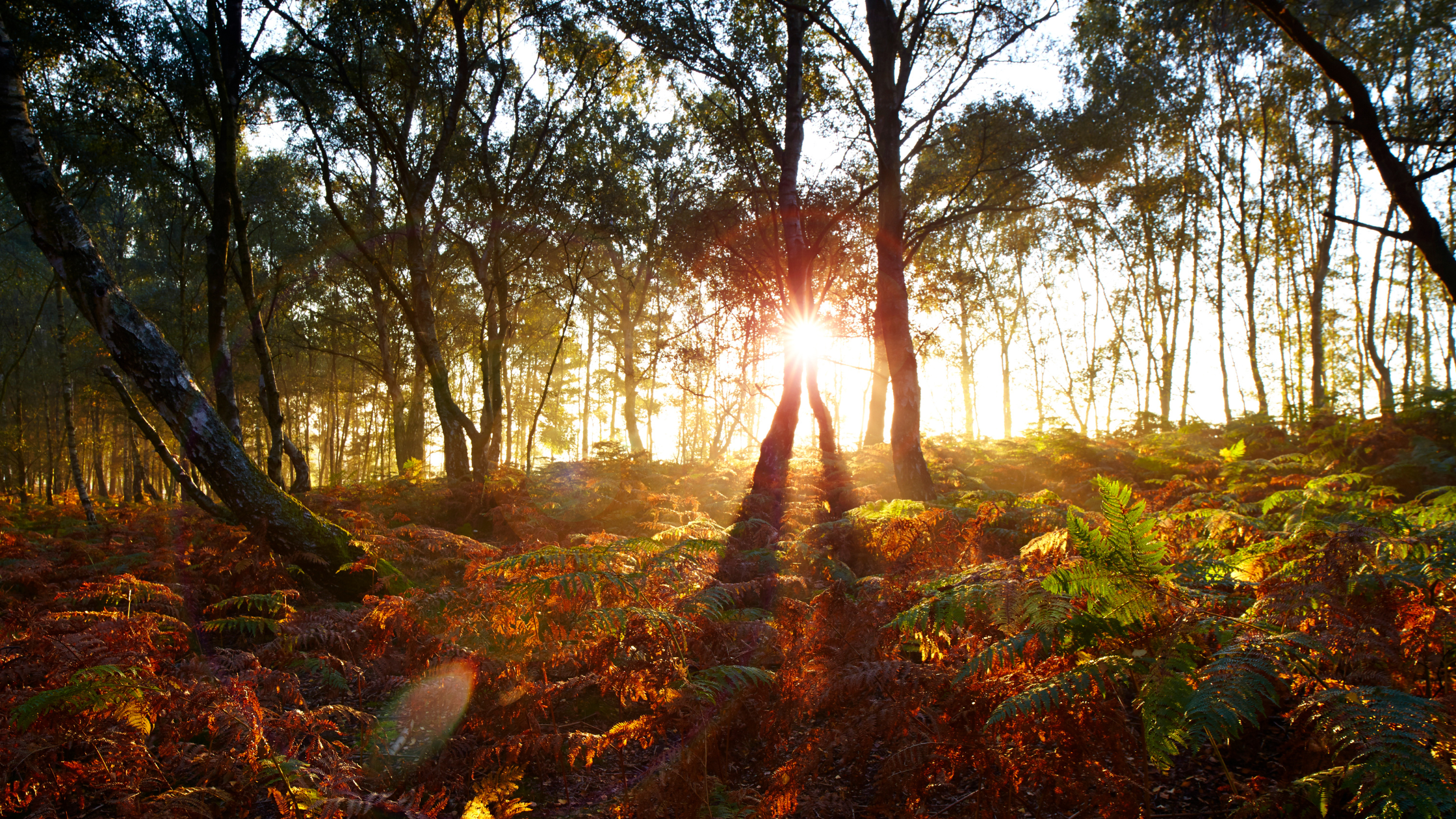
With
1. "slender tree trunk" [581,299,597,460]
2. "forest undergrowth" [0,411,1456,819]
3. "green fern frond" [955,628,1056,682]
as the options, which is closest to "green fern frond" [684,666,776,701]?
"forest undergrowth" [0,411,1456,819]

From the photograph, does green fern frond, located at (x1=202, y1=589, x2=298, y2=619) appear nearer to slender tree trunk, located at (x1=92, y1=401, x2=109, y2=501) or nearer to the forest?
the forest

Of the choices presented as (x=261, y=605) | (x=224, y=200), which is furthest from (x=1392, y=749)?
(x=224, y=200)

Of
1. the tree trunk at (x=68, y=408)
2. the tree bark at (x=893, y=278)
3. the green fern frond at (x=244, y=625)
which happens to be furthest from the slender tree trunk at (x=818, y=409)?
the tree trunk at (x=68, y=408)

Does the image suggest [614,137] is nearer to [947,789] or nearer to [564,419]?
[947,789]

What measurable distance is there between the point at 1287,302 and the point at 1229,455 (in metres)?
24.6

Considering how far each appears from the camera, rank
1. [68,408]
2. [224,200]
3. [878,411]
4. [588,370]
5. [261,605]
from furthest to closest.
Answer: [588,370], [878,411], [68,408], [224,200], [261,605]

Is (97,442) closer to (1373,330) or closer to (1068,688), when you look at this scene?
(1068,688)

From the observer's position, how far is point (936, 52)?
11773 mm

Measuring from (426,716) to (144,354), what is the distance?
14.5 ft

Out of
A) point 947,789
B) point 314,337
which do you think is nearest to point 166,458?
point 947,789

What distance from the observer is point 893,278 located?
8.38 meters

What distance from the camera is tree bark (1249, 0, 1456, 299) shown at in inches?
135

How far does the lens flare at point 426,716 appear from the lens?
2.99m

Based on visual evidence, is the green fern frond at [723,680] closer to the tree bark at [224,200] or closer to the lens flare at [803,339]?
the lens flare at [803,339]
